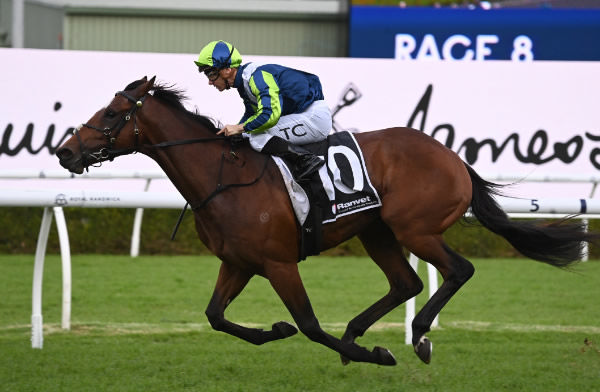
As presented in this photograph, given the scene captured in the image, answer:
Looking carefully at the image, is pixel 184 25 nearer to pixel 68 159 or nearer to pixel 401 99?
pixel 401 99

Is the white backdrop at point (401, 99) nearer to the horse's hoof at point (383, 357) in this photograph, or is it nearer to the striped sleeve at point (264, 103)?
the striped sleeve at point (264, 103)

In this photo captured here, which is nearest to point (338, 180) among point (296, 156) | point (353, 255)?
point (296, 156)

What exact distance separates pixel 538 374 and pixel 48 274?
4.53 metres

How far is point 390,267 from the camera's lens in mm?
4852

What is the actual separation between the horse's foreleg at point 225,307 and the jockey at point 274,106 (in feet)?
1.82

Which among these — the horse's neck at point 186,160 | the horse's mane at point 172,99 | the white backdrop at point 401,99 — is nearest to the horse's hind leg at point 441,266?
the horse's neck at point 186,160

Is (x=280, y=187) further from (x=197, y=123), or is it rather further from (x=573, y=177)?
(x=573, y=177)

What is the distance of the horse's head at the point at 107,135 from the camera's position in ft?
14.1

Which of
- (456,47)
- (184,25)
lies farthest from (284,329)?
(184,25)

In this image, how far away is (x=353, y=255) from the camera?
920 centimetres

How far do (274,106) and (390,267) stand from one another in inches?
41.1

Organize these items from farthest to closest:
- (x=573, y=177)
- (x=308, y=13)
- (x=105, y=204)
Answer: (x=308, y=13)
(x=573, y=177)
(x=105, y=204)

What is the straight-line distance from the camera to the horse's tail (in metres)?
4.78

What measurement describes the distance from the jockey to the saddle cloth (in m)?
0.05
